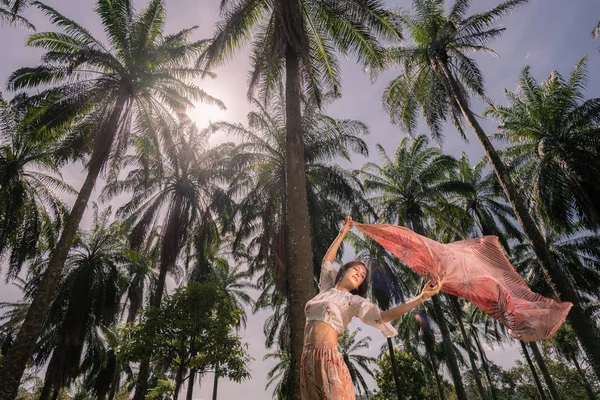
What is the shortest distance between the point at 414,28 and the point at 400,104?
12.8 ft

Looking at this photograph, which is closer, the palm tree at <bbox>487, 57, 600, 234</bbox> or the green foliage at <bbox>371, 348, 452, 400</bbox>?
the palm tree at <bbox>487, 57, 600, 234</bbox>

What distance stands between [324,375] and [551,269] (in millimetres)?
11724

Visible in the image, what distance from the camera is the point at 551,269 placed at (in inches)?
445

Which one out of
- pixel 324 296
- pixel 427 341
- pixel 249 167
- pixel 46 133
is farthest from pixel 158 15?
pixel 427 341

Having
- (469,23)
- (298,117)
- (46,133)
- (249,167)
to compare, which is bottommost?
(298,117)

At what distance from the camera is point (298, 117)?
31.4 ft

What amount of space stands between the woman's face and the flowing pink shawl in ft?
3.10

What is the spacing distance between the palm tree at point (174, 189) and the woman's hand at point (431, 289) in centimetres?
1653

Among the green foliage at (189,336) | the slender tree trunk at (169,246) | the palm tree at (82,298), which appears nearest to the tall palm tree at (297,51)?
the green foliage at (189,336)

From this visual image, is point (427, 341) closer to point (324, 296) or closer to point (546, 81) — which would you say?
point (546, 81)

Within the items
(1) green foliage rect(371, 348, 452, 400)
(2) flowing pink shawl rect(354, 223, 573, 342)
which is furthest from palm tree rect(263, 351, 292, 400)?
(2) flowing pink shawl rect(354, 223, 573, 342)

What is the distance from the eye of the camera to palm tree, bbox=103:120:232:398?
18469 mm

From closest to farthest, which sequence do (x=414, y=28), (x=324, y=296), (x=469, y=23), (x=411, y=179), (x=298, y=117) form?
(x=324, y=296), (x=298, y=117), (x=469, y=23), (x=414, y=28), (x=411, y=179)

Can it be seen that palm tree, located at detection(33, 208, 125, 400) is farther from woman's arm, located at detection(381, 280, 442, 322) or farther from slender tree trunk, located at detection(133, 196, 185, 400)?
woman's arm, located at detection(381, 280, 442, 322)
